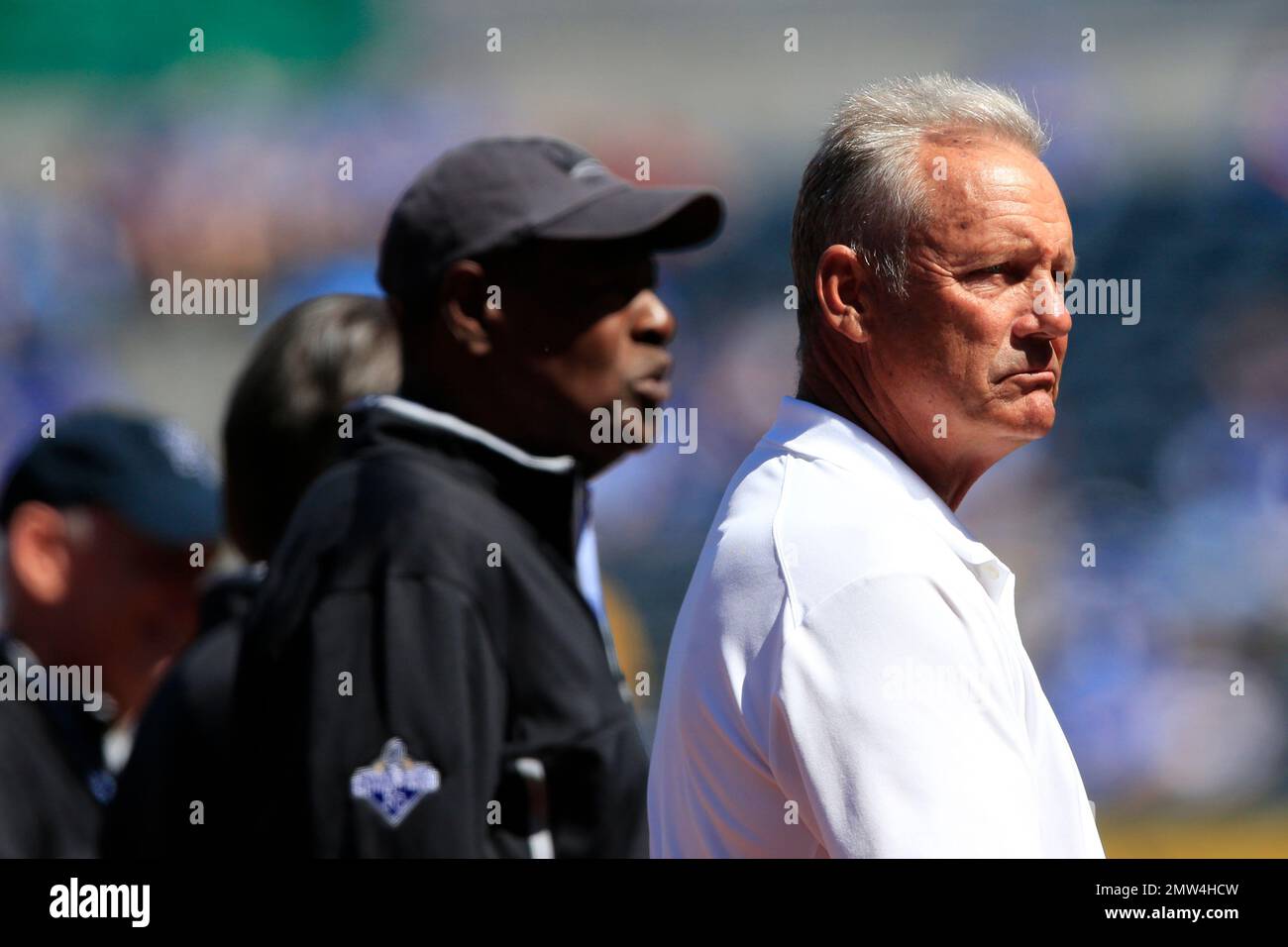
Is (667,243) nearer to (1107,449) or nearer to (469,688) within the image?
(469,688)

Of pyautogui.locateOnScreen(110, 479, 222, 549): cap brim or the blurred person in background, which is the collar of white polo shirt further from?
pyautogui.locateOnScreen(110, 479, 222, 549): cap brim

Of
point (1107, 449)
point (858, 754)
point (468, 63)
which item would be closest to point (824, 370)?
point (858, 754)

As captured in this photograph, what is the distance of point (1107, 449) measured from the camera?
6.60m

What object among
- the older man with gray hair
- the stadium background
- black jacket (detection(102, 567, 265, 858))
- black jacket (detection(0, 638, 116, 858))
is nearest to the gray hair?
the older man with gray hair

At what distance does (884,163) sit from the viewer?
165 cm

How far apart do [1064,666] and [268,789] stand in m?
4.57

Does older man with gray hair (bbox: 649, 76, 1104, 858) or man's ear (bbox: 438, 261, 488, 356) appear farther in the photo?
man's ear (bbox: 438, 261, 488, 356)

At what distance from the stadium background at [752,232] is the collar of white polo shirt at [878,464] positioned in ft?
14.6

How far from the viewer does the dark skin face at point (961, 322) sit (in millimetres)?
1621

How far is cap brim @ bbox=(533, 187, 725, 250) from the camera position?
7.41 feet

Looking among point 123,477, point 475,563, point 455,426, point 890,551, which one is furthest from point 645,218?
point 123,477

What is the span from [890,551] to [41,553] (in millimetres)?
1888

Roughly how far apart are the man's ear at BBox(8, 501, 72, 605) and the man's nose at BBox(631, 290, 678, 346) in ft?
3.83

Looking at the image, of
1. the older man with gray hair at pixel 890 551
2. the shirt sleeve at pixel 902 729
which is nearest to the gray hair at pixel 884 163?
the older man with gray hair at pixel 890 551
